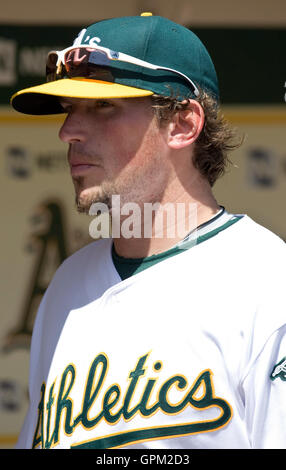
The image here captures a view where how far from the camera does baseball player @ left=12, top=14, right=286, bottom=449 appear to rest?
181cm

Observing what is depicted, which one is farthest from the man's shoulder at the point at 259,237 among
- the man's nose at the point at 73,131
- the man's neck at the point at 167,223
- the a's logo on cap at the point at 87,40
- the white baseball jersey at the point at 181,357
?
the a's logo on cap at the point at 87,40

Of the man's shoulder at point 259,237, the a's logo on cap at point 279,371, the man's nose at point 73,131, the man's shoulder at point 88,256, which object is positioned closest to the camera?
the a's logo on cap at point 279,371

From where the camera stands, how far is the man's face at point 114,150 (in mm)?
2057

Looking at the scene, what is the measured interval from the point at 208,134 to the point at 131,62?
0.36 meters

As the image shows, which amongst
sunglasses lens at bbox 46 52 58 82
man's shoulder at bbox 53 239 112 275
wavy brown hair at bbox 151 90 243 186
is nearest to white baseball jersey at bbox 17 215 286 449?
man's shoulder at bbox 53 239 112 275

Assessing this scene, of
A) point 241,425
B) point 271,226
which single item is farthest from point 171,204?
point 271,226

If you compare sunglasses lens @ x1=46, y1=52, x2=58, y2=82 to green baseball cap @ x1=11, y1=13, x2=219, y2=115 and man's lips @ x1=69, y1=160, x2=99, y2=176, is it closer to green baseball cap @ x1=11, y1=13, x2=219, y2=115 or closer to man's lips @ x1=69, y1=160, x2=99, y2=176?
green baseball cap @ x1=11, y1=13, x2=219, y2=115

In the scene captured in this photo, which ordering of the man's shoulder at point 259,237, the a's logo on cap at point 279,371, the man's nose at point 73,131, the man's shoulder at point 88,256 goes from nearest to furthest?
the a's logo on cap at point 279,371, the man's shoulder at point 259,237, the man's nose at point 73,131, the man's shoulder at point 88,256

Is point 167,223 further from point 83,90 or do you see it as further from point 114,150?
point 83,90

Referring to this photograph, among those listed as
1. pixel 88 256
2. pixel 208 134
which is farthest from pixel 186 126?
pixel 88 256

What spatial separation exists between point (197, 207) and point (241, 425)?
1.93 feet

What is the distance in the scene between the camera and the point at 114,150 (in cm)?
206

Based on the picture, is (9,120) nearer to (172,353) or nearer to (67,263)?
(67,263)

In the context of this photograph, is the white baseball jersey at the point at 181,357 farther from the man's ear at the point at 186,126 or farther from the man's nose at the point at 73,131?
the man's nose at the point at 73,131
